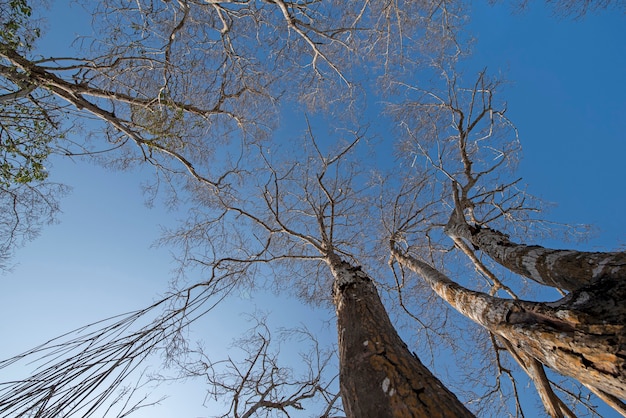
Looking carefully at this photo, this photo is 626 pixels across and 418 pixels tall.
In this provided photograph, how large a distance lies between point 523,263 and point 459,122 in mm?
3152

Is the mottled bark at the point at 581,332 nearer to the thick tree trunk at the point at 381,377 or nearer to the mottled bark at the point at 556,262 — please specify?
the mottled bark at the point at 556,262

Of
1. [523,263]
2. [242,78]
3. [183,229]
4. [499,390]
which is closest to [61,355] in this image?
[523,263]

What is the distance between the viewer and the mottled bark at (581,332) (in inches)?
52.1

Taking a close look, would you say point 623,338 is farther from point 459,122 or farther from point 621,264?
point 459,122

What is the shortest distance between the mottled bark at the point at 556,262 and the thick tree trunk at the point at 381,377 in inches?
46.3

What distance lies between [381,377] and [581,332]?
1.02m

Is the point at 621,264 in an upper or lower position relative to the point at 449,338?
lower

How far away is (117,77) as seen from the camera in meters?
4.29

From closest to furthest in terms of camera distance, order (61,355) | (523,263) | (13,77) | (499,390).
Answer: (61,355), (523,263), (13,77), (499,390)

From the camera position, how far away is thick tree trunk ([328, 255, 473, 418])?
151 centimetres

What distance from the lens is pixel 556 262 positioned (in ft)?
7.70

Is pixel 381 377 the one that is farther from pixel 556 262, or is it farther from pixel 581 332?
pixel 556 262

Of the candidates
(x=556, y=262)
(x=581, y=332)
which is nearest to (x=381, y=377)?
(x=581, y=332)

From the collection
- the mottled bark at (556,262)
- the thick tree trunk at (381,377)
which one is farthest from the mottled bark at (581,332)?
the thick tree trunk at (381,377)
